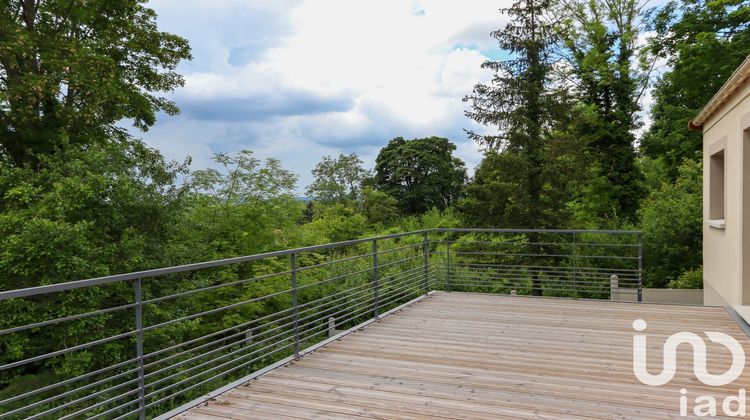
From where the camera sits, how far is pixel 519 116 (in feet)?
41.5

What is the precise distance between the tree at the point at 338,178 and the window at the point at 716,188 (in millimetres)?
22120

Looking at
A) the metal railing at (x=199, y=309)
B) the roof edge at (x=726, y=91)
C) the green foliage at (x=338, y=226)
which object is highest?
the roof edge at (x=726, y=91)

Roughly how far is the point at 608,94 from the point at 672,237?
8.21 metres

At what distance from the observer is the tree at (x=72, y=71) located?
419 inches

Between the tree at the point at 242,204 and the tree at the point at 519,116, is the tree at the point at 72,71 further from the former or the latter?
the tree at the point at 519,116

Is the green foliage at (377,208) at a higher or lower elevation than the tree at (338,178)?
lower

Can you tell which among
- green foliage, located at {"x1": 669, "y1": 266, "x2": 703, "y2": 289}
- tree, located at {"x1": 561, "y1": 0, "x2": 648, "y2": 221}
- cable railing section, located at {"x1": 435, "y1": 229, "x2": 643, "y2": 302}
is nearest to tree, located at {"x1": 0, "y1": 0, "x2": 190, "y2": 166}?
cable railing section, located at {"x1": 435, "y1": 229, "x2": 643, "y2": 302}

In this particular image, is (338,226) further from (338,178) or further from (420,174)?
(420,174)

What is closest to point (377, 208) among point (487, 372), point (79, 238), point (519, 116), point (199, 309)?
point (519, 116)

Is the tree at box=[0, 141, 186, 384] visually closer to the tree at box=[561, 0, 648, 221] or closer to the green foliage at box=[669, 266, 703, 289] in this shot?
the green foliage at box=[669, 266, 703, 289]

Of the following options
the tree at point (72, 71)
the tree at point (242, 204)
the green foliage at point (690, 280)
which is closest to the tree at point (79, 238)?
the tree at point (72, 71)

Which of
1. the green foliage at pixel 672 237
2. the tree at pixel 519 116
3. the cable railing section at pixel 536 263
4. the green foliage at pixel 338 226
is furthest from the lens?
the green foliage at pixel 338 226

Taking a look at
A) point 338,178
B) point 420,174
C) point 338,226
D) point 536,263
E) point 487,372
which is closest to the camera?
point 487,372

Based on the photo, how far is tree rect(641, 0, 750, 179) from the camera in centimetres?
1420
